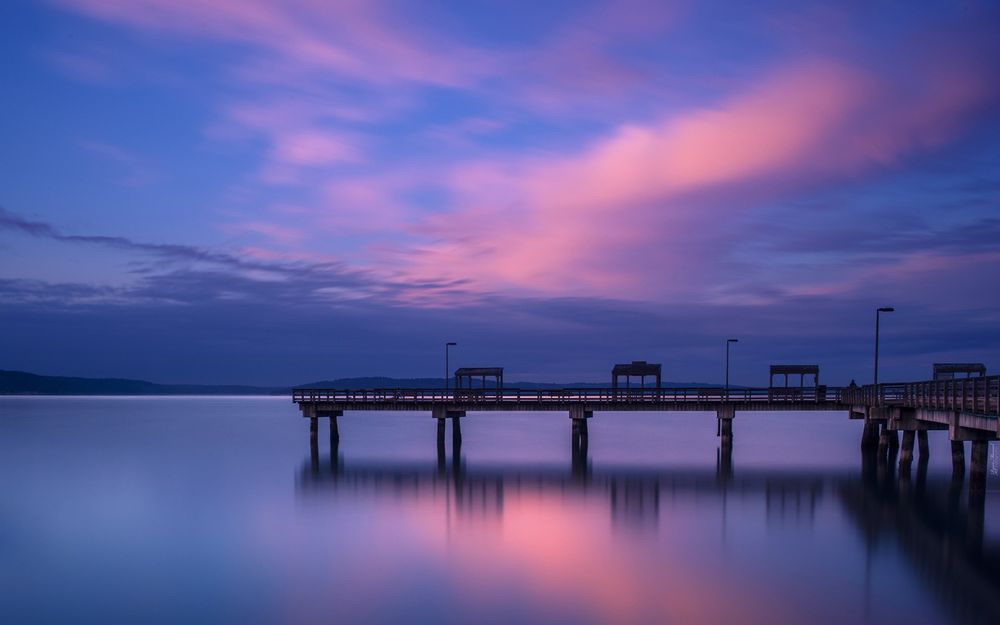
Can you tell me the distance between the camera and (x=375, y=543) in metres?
24.2

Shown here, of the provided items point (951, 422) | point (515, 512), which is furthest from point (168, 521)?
point (951, 422)

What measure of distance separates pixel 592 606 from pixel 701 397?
30.1 metres

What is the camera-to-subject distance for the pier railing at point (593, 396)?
45.4 metres

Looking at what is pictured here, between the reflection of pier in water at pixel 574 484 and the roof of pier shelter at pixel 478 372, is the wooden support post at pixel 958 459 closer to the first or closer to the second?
the reflection of pier in water at pixel 574 484

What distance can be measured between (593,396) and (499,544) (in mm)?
23955

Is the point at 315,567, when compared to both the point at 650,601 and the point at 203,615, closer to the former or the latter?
the point at 203,615

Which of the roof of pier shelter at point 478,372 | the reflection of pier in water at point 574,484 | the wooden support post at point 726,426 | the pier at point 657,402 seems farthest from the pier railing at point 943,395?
the roof of pier shelter at point 478,372

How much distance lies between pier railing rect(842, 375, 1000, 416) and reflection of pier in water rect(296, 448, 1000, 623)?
3694mm

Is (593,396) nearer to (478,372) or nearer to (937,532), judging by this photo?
(478,372)

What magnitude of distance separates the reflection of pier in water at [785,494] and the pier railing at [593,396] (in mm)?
3776

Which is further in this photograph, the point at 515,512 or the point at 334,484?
the point at 334,484

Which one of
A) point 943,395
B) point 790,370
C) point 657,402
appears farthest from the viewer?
point 790,370

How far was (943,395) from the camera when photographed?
1111 inches

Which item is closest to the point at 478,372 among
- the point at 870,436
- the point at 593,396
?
the point at 593,396
